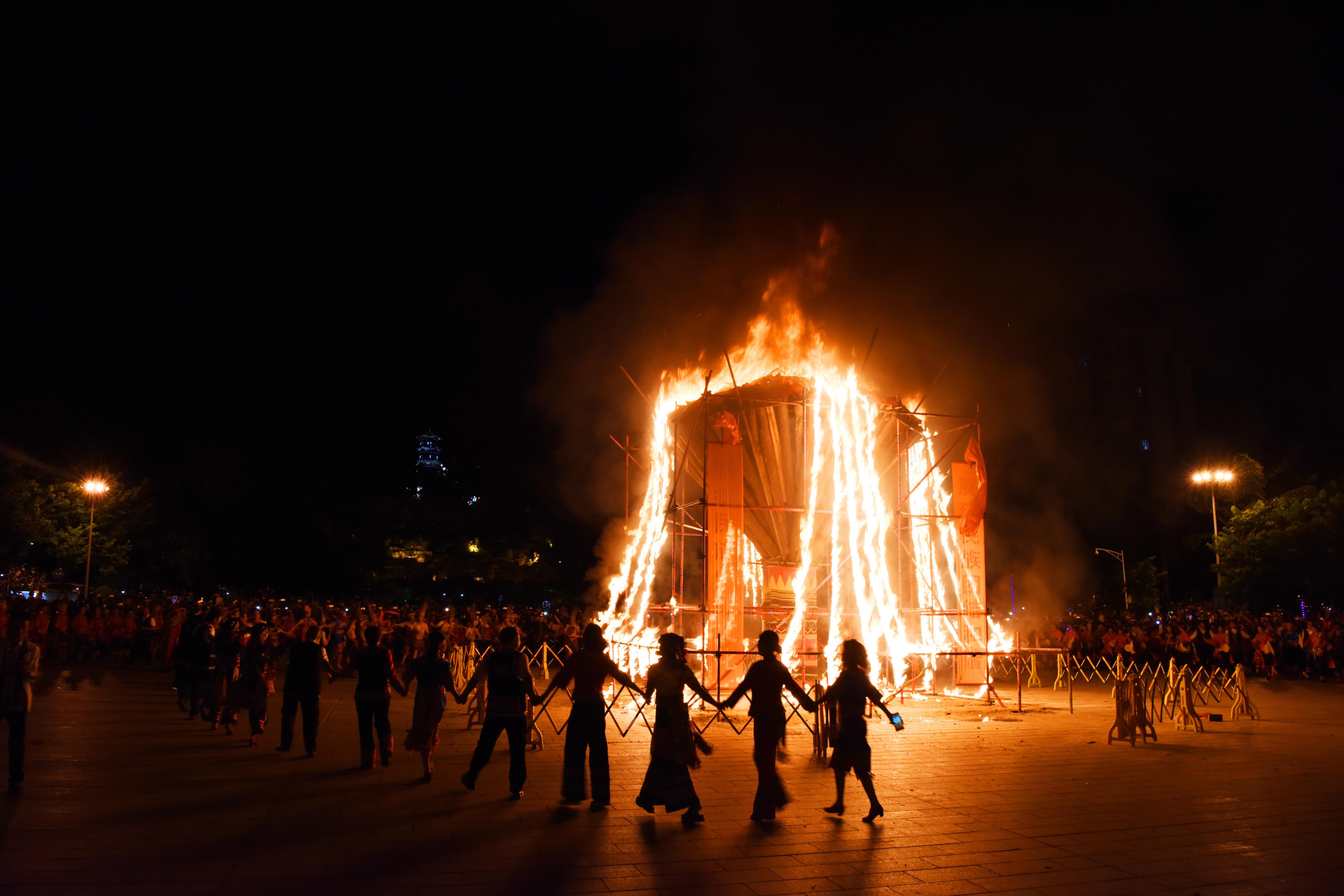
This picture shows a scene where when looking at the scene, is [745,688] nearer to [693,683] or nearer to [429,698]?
[693,683]

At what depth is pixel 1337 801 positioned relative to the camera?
26.4 feet

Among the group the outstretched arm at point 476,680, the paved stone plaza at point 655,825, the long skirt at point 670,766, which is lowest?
the paved stone plaza at point 655,825

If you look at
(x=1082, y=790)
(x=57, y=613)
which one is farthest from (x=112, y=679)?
(x=1082, y=790)

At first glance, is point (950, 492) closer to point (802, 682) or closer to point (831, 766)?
point (802, 682)

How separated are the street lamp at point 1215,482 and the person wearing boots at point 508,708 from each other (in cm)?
2985

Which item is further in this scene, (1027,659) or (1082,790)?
(1027,659)

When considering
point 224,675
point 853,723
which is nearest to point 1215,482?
point 853,723

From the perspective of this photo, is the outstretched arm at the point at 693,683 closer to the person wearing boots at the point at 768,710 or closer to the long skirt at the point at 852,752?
the person wearing boots at the point at 768,710

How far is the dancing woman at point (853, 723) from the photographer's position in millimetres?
7109

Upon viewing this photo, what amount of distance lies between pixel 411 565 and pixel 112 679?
21179 mm

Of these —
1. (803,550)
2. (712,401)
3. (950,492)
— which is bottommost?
(803,550)

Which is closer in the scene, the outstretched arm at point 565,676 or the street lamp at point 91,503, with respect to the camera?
the outstretched arm at point 565,676

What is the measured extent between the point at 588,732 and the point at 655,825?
994 mm

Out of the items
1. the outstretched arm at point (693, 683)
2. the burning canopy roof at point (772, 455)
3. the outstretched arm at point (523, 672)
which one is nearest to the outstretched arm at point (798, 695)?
the outstretched arm at point (693, 683)
